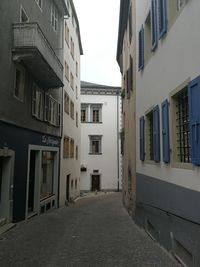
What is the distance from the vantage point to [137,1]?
42.2 ft

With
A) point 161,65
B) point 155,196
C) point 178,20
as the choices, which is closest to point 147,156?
point 155,196

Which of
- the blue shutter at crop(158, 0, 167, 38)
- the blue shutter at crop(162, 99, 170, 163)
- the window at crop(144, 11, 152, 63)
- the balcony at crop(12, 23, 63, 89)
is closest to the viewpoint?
the blue shutter at crop(162, 99, 170, 163)

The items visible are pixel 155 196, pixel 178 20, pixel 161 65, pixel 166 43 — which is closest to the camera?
pixel 178 20

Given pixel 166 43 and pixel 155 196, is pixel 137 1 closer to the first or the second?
pixel 166 43

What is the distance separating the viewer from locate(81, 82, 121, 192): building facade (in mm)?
39656

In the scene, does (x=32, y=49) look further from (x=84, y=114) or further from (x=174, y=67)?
(x=84, y=114)

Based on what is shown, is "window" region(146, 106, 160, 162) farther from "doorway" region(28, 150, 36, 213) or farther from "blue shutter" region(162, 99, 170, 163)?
"doorway" region(28, 150, 36, 213)

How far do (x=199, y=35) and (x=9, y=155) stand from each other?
8.26 m

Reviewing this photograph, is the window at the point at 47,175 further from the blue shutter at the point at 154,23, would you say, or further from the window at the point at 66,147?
the blue shutter at the point at 154,23

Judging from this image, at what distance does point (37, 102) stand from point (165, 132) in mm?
9010

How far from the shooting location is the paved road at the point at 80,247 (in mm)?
7141

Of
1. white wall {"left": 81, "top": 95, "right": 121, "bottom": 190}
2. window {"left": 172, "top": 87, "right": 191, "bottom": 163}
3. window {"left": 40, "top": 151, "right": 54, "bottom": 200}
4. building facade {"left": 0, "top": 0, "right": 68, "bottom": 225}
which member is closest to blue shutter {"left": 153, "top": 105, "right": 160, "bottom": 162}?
window {"left": 172, "top": 87, "right": 191, "bottom": 163}

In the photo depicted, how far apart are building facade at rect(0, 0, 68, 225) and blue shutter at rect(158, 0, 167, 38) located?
5572 mm

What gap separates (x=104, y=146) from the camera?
40188 mm
